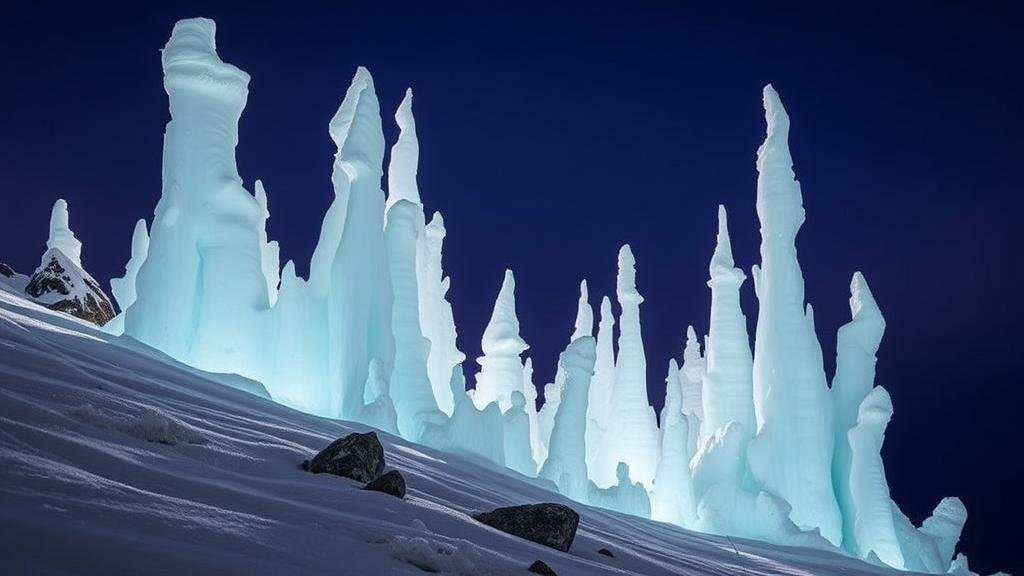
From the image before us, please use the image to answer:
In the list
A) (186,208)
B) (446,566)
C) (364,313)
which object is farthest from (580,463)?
(446,566)

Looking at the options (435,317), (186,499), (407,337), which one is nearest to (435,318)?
(435,317)

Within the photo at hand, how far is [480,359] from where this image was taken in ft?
85.2

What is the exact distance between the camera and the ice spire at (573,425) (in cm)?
1941

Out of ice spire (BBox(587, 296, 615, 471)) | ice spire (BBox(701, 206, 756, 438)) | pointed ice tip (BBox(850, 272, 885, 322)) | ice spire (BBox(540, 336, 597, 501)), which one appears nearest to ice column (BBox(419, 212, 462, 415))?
ice spire (BBox(540, 336, 597, 501))

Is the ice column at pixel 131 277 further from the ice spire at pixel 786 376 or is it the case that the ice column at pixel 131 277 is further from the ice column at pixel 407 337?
the ice spire at pixel 786 376

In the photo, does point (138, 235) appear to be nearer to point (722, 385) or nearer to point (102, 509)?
point (722, 385)

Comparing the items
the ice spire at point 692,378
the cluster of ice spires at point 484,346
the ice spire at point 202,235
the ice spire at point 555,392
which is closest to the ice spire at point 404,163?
the cluster of ice spires at point 484,346

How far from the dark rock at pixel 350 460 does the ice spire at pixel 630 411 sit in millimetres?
21308

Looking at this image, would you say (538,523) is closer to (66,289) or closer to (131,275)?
(66,289)

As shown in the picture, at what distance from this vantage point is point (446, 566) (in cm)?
359

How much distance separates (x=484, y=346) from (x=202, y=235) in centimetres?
1268

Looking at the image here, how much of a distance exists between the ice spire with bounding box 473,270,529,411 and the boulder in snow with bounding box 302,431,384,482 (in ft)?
62.1

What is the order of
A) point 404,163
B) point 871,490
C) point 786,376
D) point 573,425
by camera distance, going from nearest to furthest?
point 871,490
point 573,425
point 786,376
point 404,163

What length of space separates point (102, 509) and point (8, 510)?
392 mm
